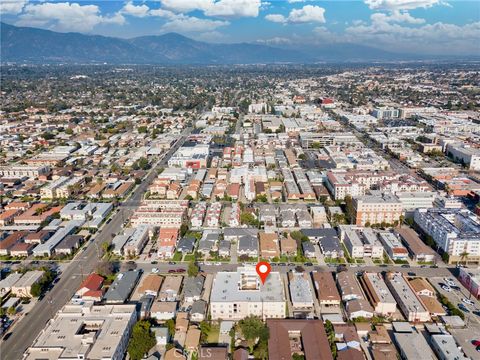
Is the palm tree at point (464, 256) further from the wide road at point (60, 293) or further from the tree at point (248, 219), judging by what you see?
the wide road at point (60, 293)

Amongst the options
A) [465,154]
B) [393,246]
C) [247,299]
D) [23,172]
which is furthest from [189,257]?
[465,154]

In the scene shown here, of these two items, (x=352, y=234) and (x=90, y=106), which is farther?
(x=90, y=106)

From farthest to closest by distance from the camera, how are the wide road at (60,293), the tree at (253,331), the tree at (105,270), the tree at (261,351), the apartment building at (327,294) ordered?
1. the tree at (105,270)
2. the apartment building at (327,294)
3. the wide road at (60,293)
4. the tree at (253,331)
5. the tree at (261,351)

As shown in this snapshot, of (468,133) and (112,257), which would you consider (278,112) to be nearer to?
(468,133)

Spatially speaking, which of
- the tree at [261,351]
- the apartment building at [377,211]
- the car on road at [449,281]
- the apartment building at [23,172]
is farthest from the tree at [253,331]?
the apartment building at [23,172]

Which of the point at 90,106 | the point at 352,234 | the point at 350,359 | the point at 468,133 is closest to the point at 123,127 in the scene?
the point at 90,106
